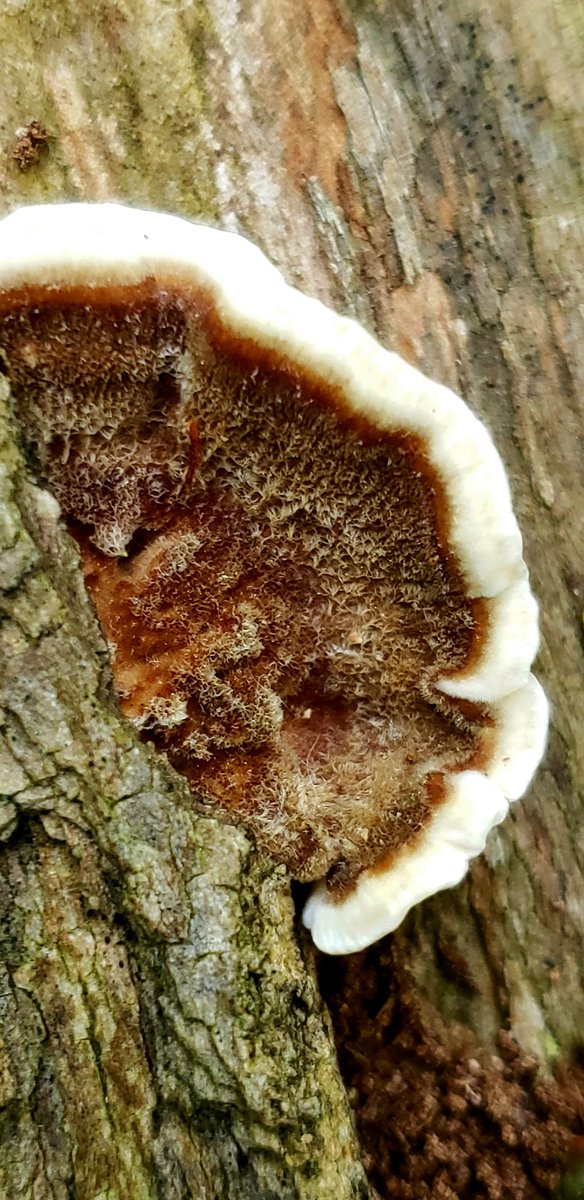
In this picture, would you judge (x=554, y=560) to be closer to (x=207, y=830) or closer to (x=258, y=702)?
(x=258, y=702)

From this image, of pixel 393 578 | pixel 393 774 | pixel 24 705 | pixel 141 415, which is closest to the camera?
pixel 24 705

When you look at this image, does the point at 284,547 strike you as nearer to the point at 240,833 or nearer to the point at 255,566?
the point at 255,566

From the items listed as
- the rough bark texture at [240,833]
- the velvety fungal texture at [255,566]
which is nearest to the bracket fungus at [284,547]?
the velvety fungal texture at [255,566]

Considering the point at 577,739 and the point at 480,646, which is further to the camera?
the point at 577,739

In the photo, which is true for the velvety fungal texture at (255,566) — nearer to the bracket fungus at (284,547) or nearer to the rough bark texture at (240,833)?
the bracket fungus at (284,547)

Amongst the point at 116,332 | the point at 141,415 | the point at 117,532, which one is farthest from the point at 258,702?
the point at 116,332

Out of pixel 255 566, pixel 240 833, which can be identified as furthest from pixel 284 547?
pixel 240 833
